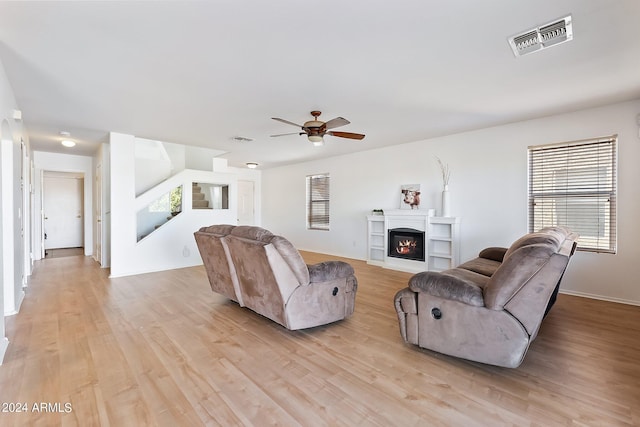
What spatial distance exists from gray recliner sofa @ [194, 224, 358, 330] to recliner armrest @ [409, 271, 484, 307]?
2.78ft

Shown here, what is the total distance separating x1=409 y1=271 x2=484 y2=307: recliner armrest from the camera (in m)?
2.15

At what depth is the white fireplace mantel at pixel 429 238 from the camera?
511cm

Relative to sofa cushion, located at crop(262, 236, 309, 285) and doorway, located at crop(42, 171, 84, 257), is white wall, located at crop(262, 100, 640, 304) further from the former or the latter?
doorway, located at crop(42, 171, 84, 257)

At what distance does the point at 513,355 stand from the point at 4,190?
4.85m

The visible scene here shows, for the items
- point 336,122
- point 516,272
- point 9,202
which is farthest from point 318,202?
point 516,272

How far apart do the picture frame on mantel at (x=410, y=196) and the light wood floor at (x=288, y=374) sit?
2908 mm

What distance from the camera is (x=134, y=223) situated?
5402 millimetres

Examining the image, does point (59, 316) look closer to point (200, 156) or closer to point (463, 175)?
point (200, 156)

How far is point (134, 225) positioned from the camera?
5.41 metres

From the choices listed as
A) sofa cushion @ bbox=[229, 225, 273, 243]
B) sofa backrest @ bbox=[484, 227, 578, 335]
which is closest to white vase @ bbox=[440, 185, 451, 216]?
sofa backrest @ bbox=[484, 227, 578, 335]

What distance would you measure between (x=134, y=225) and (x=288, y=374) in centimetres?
469

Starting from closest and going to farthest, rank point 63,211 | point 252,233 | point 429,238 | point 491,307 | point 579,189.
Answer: point 491,307, point 252,233, point 579,189, point 429,238, point 63,211

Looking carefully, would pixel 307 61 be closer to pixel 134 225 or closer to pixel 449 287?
pixel 449 287

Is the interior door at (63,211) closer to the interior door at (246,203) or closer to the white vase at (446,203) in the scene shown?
the interior door at (246,203)
